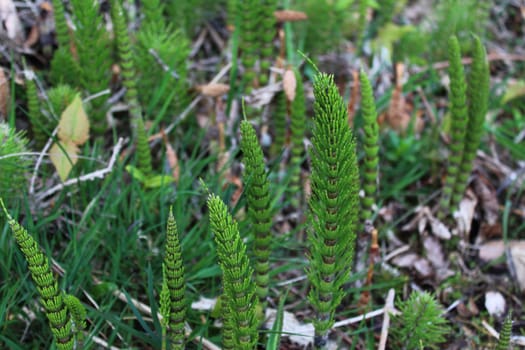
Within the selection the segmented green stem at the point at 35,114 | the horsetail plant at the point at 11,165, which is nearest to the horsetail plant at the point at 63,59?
the segmented green stem at the point at 35,114

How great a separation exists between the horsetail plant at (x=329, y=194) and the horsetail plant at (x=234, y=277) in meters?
0.20

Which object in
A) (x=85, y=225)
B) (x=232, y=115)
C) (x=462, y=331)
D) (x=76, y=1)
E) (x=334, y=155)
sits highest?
(x=76, y=1)

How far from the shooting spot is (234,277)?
5.03ft

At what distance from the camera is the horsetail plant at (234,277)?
1.45 metres

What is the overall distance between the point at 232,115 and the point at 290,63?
0.42 metres

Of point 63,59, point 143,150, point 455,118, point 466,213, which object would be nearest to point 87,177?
point 143,150

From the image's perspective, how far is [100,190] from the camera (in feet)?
7.66

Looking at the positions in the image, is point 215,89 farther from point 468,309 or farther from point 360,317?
point 468,309

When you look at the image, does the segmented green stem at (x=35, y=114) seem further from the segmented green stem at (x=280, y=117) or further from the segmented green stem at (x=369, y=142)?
the segmented green stem at (x=369, y=142)

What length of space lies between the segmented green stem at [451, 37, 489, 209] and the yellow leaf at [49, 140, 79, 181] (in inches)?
57.6

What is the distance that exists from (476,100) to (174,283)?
4.31ft

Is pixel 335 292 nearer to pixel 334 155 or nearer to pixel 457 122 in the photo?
pixel 334 155

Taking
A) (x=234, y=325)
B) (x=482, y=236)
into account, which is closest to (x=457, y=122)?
(x=482, y=236)

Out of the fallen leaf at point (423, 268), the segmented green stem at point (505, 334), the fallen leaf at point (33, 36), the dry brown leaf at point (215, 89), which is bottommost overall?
the fallen leaf at point (423, 268)
